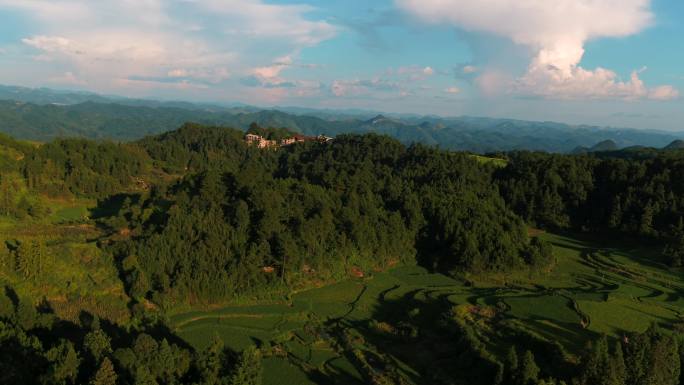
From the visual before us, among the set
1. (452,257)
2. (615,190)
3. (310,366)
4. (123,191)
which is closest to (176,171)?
(123,191)

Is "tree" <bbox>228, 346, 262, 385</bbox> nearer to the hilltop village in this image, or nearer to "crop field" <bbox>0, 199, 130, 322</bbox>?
"crop field" <bbox>0, 199, 130, 322</bbox>

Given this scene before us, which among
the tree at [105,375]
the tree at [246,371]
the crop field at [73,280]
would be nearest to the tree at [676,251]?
the tree at [246,371]

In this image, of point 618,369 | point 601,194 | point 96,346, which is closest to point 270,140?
point 601,194

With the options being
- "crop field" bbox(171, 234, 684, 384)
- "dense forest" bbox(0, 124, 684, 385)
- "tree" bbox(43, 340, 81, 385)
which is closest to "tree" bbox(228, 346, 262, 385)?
"dense forest" bbox(0, 124, 684, 385)

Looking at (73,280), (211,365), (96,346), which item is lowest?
(73,280)

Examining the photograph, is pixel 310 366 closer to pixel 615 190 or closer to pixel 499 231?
pixel 499 231

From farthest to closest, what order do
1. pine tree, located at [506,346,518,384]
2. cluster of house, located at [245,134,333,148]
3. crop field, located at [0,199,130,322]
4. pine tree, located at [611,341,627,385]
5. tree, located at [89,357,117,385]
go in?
cluster of house, located at [245,134,333,148] < crop field, located at [0,199,130,322] < pine tree, located at [506,346,518,384] < pine tree, located at [611,341,627,385] < tree, located at [89,357,117,385]

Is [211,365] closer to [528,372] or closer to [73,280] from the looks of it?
[528,372]
